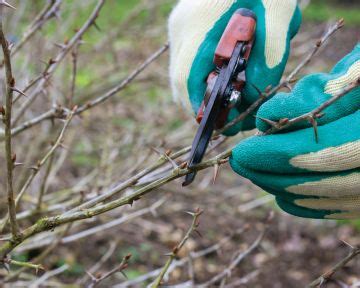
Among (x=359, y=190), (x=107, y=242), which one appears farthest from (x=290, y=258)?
(x=359, y=190)

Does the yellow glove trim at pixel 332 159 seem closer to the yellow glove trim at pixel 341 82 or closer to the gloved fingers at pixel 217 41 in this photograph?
the yellow glove trim at pixel 341 82

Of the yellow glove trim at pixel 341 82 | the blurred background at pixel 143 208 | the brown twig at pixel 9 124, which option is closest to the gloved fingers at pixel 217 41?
the yellow glove trim at pixel 341 82

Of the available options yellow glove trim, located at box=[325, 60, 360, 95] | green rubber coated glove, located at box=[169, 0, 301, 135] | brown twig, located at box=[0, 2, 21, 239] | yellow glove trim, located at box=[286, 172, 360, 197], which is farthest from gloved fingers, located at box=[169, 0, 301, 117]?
brown twig, located at box=[0, 2, 21, 239]

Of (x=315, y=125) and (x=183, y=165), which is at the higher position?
(x=315, y=125)

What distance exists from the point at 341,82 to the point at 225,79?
0.30 metres

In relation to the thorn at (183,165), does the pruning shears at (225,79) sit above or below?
above

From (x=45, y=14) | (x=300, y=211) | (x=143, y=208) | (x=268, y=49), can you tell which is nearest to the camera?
(x=300, y=211)

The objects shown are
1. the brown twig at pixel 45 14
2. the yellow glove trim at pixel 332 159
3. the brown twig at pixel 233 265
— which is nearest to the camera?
the yellow glove trim at pixel 332 159

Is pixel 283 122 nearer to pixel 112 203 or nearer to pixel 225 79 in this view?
pixel 225 79

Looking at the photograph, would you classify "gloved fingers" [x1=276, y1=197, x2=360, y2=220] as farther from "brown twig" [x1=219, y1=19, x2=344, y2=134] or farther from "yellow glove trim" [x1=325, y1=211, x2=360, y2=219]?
"brown twig" [x1=219, y1=19, x2=344, y2=134]

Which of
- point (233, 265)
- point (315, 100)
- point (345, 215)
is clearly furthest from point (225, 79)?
point (233, 265)

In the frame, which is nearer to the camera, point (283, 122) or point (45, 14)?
point (283, 122)

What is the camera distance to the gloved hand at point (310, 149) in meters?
1.39

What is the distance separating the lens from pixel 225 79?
1.57 meters
